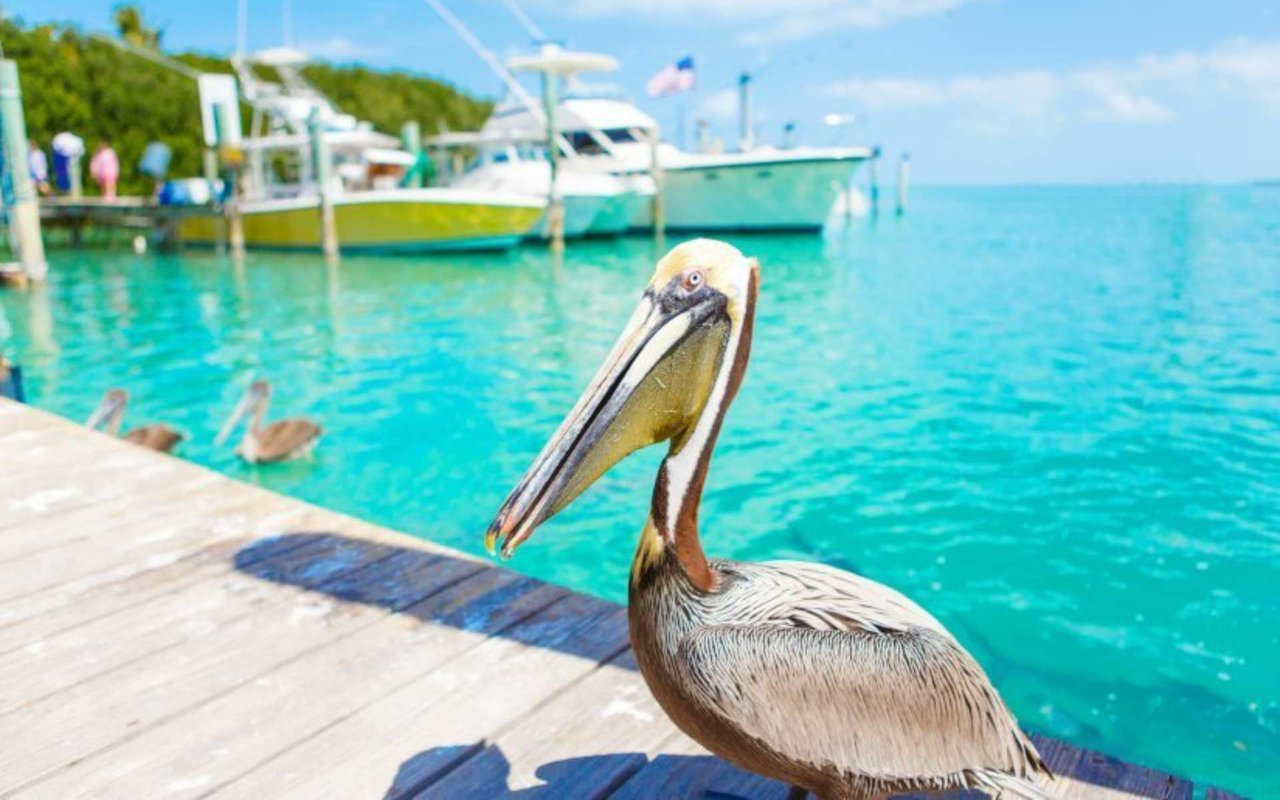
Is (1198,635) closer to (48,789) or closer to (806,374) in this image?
(48,789)

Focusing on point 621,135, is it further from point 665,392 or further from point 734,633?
point 734,633

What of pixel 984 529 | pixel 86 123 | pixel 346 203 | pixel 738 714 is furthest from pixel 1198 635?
pixel 86 123

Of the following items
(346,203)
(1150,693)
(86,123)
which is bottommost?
(1150,693)

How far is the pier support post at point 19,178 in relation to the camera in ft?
47.2

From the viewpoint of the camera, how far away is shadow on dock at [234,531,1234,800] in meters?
1.94

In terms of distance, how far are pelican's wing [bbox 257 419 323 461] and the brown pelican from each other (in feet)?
17.5

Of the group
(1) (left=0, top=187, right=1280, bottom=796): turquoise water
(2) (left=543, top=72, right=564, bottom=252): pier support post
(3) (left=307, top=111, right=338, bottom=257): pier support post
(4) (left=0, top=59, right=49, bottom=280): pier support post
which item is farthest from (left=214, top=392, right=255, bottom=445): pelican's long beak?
(2) (left=543, top=72, right=564, bottom=252): pier support post

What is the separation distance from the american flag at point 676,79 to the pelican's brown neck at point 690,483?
23.7m

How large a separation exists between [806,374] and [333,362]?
16.7ft

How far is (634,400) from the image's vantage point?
1565 mm

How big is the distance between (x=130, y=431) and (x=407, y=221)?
14.6 m

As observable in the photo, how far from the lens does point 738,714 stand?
1.53 meters

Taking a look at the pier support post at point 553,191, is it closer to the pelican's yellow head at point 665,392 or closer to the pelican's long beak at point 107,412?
the pelican's long beak at point 107,412

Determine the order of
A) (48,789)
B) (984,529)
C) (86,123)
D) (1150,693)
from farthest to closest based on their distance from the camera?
(86,123) → (984,529) → (1150,693) → (48,789)
